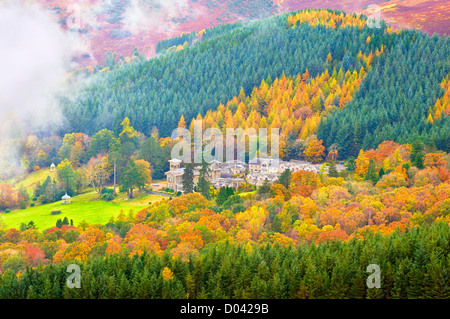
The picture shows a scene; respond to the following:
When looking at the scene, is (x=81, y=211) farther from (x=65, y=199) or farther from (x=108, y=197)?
(x=65, y=199)

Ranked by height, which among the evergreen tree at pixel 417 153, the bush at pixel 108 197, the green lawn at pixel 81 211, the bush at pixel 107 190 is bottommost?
the green lawn at pixel 81 211

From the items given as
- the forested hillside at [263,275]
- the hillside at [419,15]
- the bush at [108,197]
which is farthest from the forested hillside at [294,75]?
the forested hillside at [263,275]

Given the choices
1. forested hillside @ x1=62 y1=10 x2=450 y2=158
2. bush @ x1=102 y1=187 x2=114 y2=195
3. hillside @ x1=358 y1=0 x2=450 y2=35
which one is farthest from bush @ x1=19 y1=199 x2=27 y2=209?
hillside @ x1=358 y1=0 x2=450 y2=35

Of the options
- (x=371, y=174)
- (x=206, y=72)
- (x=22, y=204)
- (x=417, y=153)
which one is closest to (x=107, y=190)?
(x=22, y=204)

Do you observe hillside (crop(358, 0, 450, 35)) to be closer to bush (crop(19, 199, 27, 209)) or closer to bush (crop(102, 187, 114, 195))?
bush (crop(102, 187, 114, 195))

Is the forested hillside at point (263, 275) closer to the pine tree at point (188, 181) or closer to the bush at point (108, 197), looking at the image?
the pine tree at point (188, 181)
